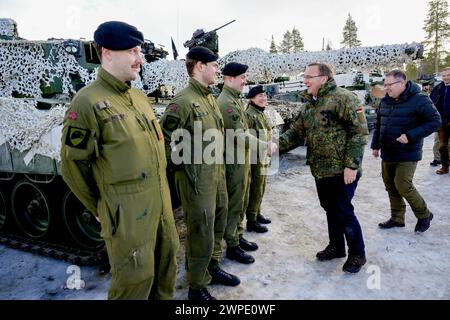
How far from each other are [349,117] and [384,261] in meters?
1.60

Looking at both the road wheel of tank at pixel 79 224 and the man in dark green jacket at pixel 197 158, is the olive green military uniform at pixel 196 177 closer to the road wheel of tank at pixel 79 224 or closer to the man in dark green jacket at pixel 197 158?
the man in dark green jacket at pixel 197 158

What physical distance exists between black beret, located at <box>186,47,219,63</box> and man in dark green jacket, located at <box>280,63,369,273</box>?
102 centimetres

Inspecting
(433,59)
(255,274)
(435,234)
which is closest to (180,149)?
(255,274)

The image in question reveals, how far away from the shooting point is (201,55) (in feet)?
9.82

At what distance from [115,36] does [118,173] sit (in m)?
0.76

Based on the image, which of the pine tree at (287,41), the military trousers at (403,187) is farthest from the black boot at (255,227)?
the pine tree at (287,41)

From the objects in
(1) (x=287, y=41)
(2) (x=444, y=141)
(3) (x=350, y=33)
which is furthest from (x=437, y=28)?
(2) (x=444, y=141)

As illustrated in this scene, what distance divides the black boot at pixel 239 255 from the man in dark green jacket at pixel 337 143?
3.21 ft

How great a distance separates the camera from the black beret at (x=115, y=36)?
6.47 feet

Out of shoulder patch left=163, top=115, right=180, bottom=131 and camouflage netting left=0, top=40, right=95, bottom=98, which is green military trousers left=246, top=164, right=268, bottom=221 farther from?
camouflage netting left=0, top=40, right=95, bottom=98

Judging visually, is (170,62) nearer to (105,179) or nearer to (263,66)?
(263,66)

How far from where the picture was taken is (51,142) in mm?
3803

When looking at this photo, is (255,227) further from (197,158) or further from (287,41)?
(287,41)
